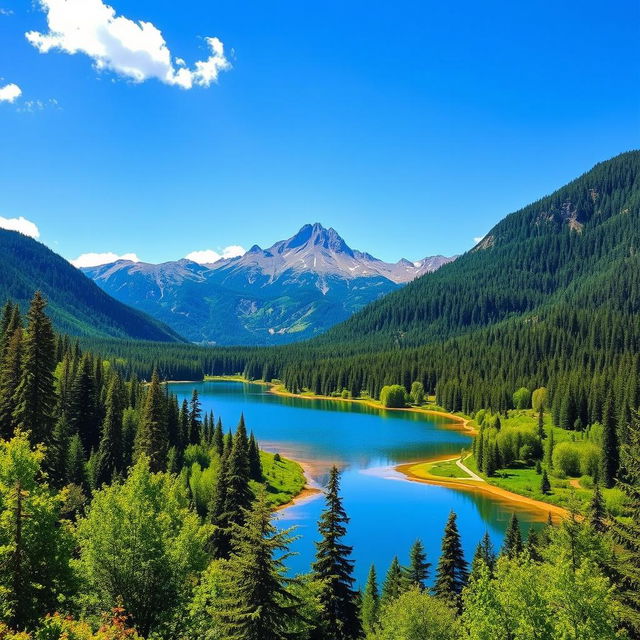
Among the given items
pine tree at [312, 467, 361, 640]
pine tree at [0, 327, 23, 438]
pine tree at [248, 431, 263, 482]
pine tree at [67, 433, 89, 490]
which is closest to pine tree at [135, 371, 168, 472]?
pine tree at [67, 433, 89, 490]

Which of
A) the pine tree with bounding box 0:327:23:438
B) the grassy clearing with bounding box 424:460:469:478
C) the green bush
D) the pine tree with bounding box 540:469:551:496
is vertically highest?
the pine tree with bounding box 0:327:23:438

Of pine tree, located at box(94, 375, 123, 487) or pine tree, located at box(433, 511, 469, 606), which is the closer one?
pine tree, located at box(433, 511, 469, 606)

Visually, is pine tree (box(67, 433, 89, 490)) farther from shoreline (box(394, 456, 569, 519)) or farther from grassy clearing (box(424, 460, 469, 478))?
grassy clearing (box(424, 460, 469, 478))

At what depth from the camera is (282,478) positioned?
93.1m

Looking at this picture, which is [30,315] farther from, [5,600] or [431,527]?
[431,527]

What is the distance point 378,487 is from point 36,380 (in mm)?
59159

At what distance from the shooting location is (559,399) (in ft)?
439

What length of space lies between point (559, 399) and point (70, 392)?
102907 millimetres

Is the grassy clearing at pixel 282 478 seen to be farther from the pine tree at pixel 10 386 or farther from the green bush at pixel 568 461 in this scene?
the green bush at pixel 568 461

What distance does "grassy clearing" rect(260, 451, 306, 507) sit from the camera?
84.5m

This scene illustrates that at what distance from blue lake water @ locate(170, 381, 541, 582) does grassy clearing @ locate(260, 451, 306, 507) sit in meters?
2.52

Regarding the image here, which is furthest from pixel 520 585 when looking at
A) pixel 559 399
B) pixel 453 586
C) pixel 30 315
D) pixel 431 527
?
pixel 559 399

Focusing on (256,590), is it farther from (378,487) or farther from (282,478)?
(378,487)

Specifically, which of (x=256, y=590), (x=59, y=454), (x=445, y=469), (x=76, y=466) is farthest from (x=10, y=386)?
(x=445, y=469)
